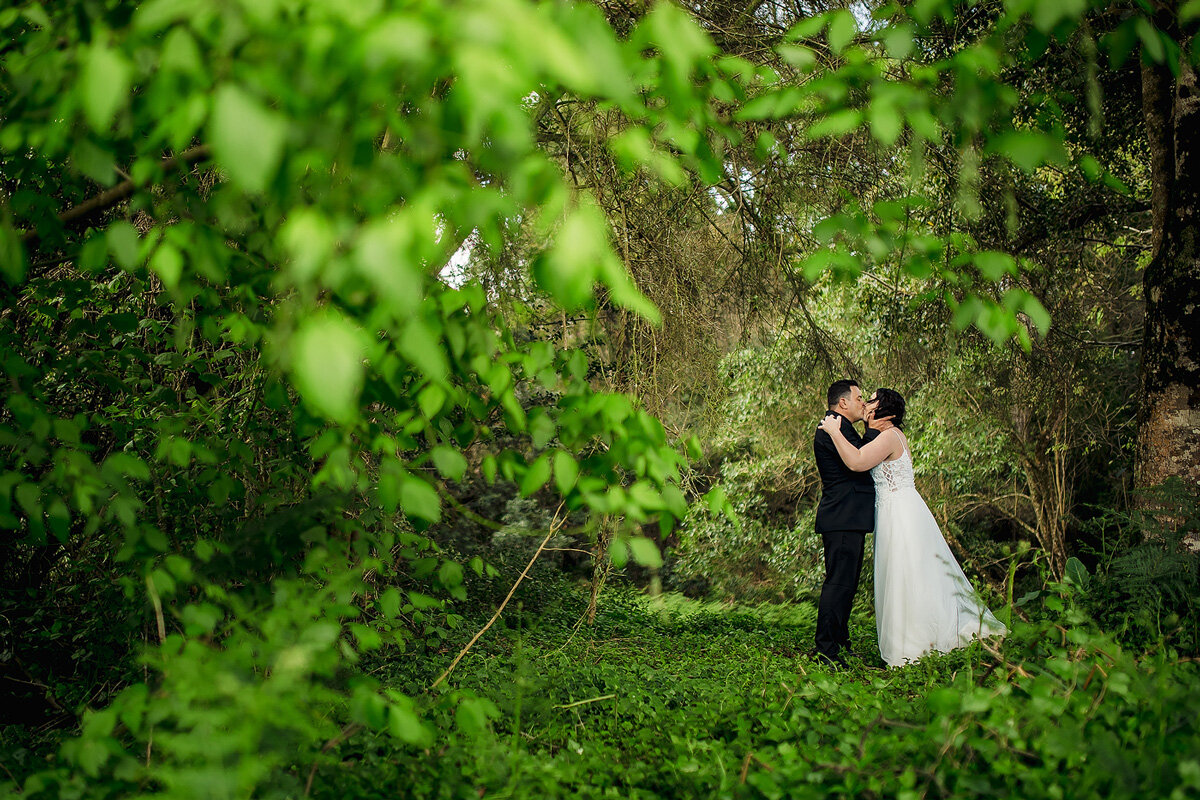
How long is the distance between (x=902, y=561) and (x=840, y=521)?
481mm

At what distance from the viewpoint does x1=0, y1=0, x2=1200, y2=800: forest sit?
123cm

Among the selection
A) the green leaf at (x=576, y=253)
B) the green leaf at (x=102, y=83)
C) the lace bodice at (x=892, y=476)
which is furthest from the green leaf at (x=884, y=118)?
the lace bodice at (x=892, y=476)

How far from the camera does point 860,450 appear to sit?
526 cm

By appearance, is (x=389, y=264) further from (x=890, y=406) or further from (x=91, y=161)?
(x=890, y=406)

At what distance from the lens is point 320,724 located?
2166 millimetres

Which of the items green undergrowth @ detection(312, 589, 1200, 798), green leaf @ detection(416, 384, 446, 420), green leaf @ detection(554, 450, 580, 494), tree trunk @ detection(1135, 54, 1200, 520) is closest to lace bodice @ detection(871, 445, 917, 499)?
tree trunk @ detection(1135, 54, 1200, 520)

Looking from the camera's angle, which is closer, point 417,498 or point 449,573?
point 417,498

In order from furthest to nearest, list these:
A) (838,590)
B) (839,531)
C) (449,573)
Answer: (839,531) → (838,590) → (449,573)

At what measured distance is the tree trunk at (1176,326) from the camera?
3998mm

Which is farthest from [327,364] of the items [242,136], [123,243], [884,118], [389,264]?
[884,118]

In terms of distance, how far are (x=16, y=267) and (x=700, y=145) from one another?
61.3 inches

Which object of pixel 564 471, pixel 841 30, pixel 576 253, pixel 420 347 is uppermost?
pixel 841 30

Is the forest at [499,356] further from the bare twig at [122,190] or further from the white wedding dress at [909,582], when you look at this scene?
the white wedding dress at [909,582]

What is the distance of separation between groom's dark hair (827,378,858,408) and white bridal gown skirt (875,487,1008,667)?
77 cm
